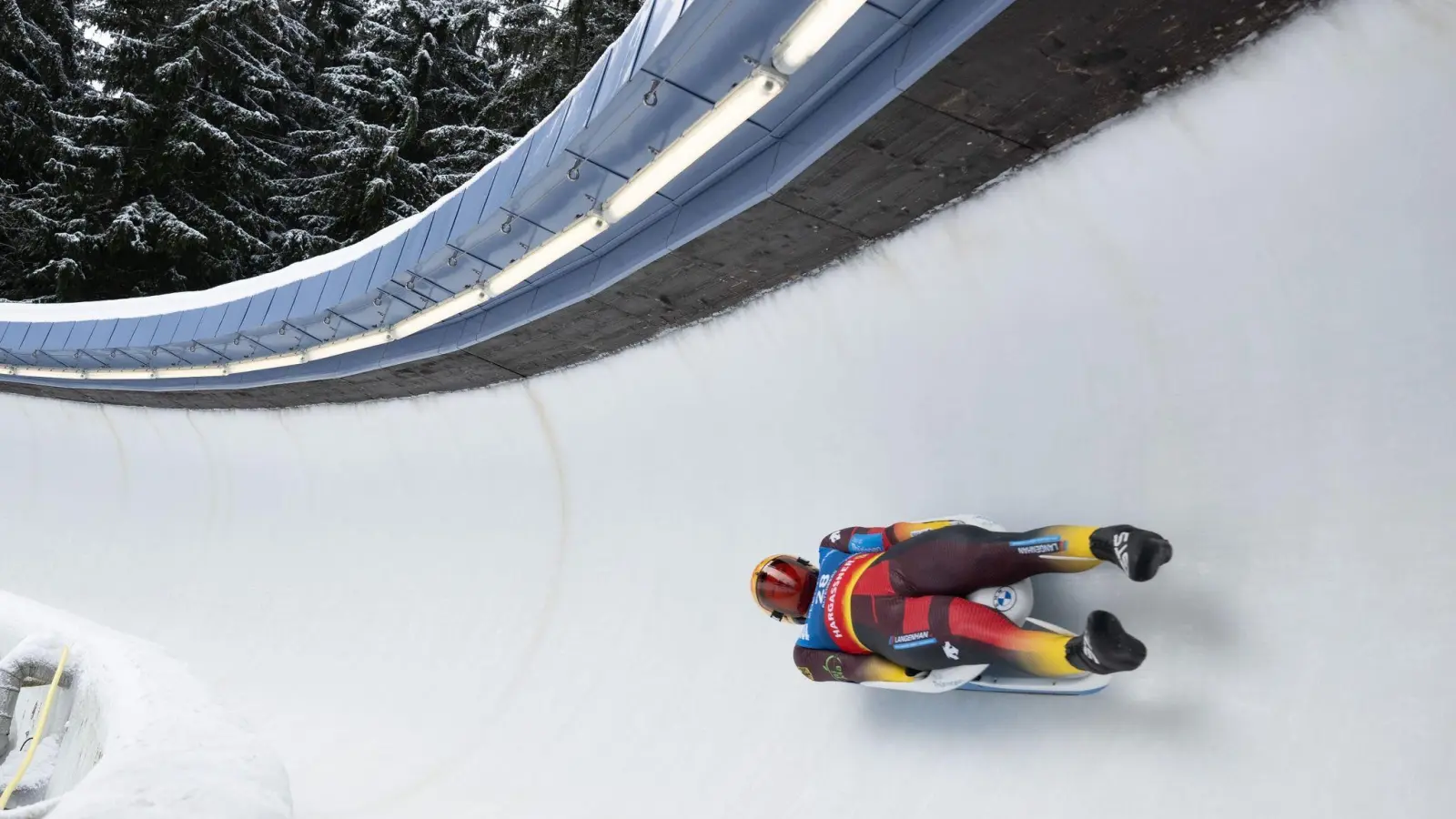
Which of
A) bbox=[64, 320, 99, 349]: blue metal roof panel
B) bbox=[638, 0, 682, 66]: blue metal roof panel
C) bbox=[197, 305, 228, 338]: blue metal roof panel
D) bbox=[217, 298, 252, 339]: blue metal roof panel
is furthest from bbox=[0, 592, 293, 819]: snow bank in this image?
bbox=[64, 320, 99, 349]: blue metal roof panel

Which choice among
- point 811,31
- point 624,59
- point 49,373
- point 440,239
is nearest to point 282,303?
point 440,239

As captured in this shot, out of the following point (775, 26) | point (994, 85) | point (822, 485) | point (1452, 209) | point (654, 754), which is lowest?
point (654, 754)

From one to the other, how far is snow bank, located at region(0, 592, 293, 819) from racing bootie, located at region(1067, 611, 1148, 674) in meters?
1.56

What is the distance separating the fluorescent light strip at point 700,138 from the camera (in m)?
2.73

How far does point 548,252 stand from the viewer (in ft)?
14.1

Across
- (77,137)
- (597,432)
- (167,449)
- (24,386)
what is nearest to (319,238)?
(77,137)

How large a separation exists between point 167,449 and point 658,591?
6473 millimetres

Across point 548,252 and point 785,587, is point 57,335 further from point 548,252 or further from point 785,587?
point 785,587

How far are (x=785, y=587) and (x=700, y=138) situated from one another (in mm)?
1489

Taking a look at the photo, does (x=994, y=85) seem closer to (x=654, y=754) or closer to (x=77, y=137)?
(x=654, y=754)

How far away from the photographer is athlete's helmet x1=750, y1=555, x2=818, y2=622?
3240 millimetres

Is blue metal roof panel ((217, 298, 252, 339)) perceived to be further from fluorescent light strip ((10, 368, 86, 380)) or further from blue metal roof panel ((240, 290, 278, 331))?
fluorescent light strip ((10, 368, 86, 380))

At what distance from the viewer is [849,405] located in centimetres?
362

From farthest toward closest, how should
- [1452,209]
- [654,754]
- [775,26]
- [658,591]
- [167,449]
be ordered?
[167,449], [658,591], [654,754], [775,26], [1452,209]
